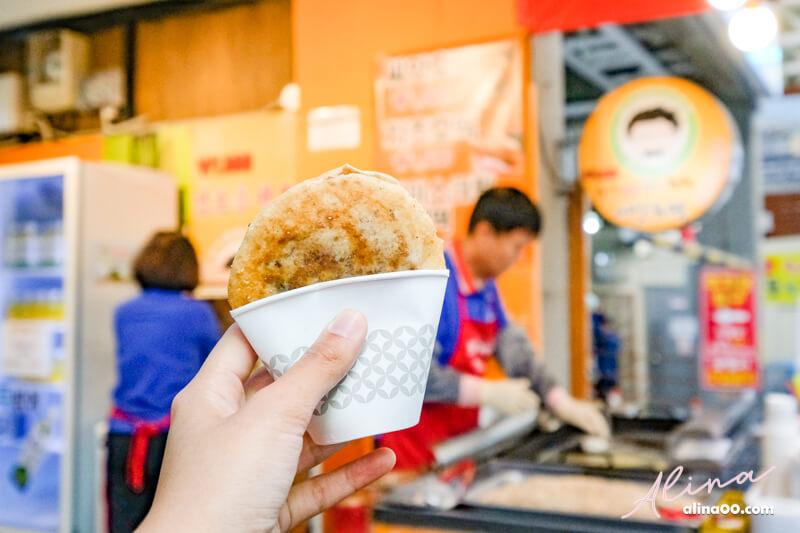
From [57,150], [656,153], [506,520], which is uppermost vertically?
[57,150]

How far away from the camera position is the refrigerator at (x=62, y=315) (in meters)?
2.89

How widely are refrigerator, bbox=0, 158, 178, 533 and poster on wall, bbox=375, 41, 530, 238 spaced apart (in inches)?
49.9

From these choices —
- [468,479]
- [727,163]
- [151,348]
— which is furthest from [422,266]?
[727,163]

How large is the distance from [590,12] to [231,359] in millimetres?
2242

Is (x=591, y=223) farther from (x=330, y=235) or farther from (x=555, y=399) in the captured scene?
(x=330, y=235)

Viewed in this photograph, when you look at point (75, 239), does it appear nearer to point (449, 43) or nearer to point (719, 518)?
point (449, 43)

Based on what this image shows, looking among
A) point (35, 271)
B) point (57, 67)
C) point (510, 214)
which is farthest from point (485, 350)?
point (57, 67)

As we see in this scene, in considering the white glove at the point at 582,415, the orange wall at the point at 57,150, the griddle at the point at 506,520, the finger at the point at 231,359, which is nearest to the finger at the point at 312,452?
the finger at the point at 231,359

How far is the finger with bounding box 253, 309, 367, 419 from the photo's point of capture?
0.54 metres

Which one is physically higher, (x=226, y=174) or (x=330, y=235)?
(x=226, y=174)

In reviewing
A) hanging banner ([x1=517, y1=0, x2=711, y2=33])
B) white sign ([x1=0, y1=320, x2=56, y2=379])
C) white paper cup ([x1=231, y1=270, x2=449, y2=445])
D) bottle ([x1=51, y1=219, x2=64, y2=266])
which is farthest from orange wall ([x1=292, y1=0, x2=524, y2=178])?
white paper cup ([x1=231, y1=270, x2=449, y2=445])

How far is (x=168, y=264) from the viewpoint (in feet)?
7.52

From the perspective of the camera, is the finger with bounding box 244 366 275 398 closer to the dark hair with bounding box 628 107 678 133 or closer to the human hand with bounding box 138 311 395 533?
the human hand with bounding box 138 311 395 533

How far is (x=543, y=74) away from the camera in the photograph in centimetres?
262
